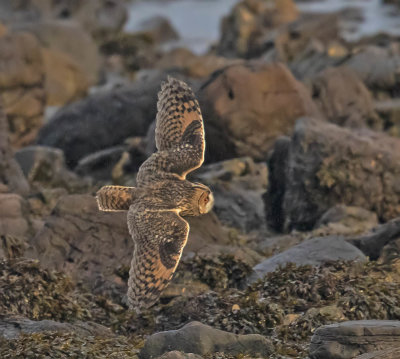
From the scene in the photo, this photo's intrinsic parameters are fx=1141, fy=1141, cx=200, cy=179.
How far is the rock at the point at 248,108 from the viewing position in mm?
25188

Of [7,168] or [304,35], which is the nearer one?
[7,168]

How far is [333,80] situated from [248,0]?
23.0m

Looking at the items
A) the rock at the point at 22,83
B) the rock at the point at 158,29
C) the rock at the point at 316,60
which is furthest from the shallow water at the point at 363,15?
the rock at the point at 22,83

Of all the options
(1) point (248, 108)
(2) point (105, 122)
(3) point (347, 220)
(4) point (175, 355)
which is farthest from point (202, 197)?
(2) point (105, 122)

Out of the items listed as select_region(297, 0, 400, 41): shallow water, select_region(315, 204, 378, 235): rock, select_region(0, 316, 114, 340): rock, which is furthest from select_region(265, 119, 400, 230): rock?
select_region(297, 0, 400, 41): shallow water

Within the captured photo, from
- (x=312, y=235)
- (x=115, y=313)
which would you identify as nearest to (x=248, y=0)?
(x=312, y=235)

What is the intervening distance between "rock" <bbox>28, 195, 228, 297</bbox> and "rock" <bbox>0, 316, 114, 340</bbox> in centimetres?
277

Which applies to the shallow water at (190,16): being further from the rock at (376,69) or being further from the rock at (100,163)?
the rock at (100,163)

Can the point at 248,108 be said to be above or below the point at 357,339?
below

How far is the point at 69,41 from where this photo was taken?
154ft

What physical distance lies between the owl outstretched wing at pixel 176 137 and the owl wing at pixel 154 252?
624 millimetres

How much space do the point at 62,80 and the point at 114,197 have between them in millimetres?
30047

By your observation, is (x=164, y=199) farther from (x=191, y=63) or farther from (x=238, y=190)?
(x=191, y=63)

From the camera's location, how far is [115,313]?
50.3 ft
